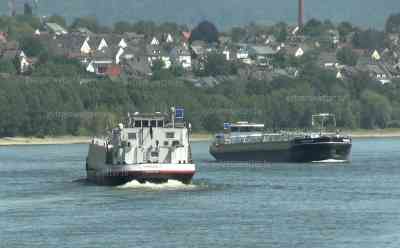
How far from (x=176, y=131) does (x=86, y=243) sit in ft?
98.5

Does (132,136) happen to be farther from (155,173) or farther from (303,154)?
(303,154)

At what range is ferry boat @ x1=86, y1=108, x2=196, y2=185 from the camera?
100 m

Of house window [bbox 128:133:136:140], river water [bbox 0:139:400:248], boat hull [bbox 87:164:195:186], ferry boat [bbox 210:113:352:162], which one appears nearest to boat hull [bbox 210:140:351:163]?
ferry boat [bbox 210:113:352:162]

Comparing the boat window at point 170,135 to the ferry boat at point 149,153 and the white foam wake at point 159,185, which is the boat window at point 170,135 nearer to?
the ferry boat at point 149,153

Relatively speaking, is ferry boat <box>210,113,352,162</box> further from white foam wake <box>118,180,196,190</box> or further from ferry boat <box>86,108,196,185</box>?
white foam wake <box>118,180,196,190</box>

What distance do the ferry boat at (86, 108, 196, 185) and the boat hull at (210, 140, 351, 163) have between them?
39.6 m

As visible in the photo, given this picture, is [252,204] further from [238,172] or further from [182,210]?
[238,172]

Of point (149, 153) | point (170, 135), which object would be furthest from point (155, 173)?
point (170, 135)

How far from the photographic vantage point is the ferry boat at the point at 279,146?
144m

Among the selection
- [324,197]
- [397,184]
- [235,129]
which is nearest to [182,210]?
[324,197]

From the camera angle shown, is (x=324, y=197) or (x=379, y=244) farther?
(x=324, y=197)

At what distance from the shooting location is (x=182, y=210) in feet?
285

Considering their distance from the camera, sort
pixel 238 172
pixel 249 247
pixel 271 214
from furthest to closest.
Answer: pixel 238 172 < pixel 271 214 < pixel 249 247

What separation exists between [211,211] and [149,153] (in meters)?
15.9
